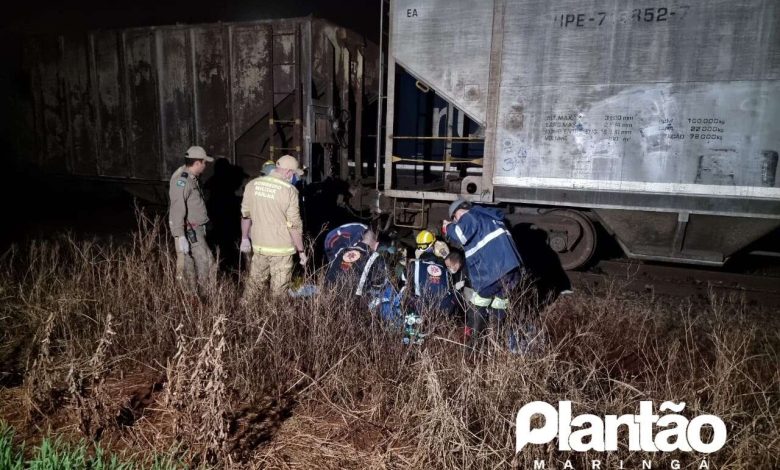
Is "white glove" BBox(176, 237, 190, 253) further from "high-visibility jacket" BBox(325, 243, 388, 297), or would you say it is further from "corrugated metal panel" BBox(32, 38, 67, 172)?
"corrugated metal panel" BBox(32, 38, 67, 172)

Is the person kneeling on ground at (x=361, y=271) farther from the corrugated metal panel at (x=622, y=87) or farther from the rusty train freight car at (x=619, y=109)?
the corrugated metal panel at (x=622, y=87)

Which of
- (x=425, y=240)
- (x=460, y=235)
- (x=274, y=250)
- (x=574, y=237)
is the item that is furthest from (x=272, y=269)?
(x=574, y=237)

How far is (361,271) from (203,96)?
6363 mm

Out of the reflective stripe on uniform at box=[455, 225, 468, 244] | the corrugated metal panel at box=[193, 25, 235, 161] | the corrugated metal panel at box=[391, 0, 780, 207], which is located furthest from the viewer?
the corrugated metal panel at box=[193, 25, 235, 161]

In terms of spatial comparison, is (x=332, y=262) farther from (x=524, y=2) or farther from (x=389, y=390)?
(x=524, y=2)

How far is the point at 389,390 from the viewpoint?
346cm

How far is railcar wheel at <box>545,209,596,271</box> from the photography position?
6453 millimetres

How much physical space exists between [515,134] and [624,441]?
4198 mm

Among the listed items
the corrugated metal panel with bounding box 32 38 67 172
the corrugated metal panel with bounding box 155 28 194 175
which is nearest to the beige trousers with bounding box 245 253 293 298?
the corrugated metal panel with bounding box 155 28 194 175

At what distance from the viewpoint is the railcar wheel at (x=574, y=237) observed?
645 cm

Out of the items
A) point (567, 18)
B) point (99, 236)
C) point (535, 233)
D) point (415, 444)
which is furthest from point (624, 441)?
point (99, 236)

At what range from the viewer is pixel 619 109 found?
5.79 m

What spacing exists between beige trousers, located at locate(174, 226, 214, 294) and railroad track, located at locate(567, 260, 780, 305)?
15.3ft

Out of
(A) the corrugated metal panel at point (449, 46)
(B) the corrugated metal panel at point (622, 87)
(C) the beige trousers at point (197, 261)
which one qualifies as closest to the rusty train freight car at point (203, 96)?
(A) the corrugated metal panel at point (449, 46)
